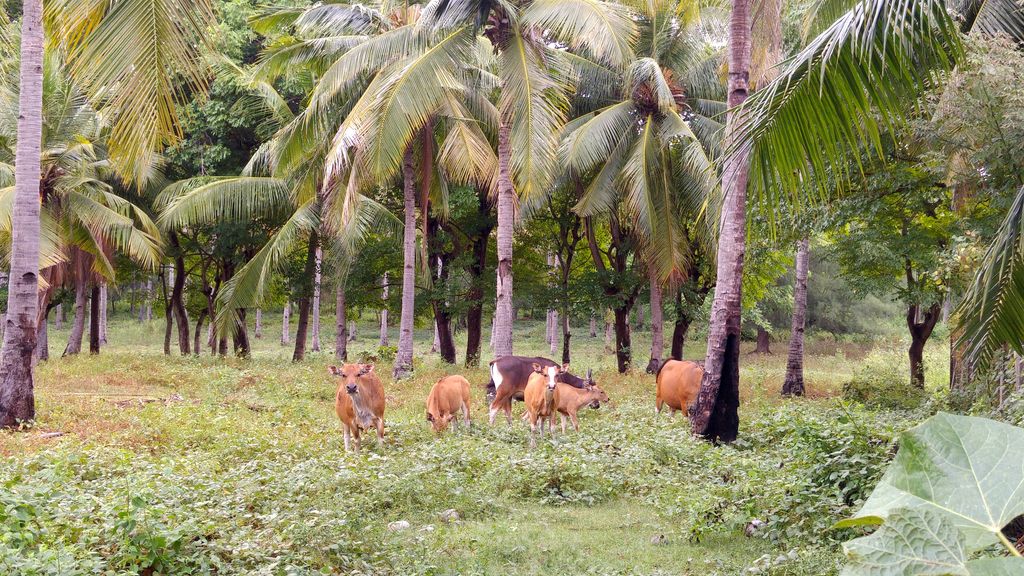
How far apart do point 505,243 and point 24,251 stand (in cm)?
852

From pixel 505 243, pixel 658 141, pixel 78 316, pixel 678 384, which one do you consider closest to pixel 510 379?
pixel 678 384

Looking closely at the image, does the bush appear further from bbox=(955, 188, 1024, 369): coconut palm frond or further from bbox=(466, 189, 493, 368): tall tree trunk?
bbox=(466, 189, 493, 368): tall tree trunk

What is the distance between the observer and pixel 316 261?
28.8 metres

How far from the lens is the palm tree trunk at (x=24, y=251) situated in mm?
11688

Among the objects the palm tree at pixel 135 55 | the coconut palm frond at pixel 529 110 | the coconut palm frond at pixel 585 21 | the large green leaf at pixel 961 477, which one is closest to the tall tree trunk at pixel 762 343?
the coconut palm frond at pixel 529 110

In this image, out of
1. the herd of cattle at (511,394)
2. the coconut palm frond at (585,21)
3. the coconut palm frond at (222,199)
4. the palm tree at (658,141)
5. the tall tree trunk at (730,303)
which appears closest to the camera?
the herd of cattle at (511,394)

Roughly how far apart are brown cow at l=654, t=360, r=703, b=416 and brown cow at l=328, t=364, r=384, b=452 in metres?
5.43

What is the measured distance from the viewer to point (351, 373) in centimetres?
1177

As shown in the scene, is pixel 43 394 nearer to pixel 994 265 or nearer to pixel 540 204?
pixel 540 204

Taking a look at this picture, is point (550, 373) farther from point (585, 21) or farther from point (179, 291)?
point (179, 291)

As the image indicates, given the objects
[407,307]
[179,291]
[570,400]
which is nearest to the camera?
[570,400]

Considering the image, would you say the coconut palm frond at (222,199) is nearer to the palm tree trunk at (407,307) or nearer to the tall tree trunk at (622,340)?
the palm tree trunk at (407,307)

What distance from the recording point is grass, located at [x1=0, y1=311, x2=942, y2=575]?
19.4ft

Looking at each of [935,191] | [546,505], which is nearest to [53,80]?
[546,505]
